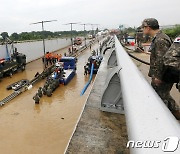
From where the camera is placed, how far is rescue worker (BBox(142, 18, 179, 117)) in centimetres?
312

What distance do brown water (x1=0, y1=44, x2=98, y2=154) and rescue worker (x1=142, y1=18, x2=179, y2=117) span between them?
4002 mm

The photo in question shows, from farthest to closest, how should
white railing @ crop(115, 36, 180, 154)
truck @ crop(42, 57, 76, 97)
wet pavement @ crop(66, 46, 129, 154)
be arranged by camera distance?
truck @ crop(42, 57, 76, 97) → wet pavement @ crop(66, 46, 129, 154) → white railing @ crop(115, 36, 180, 154)

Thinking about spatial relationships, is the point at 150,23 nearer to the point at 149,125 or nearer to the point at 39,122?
the point at 149,125

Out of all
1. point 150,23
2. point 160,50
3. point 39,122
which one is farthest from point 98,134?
point 39,122

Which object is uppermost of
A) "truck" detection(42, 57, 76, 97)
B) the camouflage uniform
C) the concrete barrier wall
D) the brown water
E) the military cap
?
the military cap

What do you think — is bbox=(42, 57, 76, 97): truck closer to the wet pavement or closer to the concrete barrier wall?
the concrete barrier wall

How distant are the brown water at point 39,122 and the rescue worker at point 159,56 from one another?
4.00 meters

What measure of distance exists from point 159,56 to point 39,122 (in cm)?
642

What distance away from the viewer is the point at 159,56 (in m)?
3.25

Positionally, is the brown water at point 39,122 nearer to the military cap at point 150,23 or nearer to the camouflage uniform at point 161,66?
the camouflage uniform at point 161,66

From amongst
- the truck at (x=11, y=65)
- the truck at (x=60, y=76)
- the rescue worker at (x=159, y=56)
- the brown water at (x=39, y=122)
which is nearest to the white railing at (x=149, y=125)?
the rescue worker at (x=159, y=56)

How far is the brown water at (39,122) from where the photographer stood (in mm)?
6806

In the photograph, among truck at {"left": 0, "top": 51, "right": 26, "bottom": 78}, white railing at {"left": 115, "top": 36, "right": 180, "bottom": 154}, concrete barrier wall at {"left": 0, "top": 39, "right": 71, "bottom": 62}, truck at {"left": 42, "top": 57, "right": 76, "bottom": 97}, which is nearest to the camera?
white railing at {"left": 115, "top": 36, "right": 180, "bottom": 154}

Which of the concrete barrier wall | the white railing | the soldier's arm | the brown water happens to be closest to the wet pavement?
the soldier's arm
